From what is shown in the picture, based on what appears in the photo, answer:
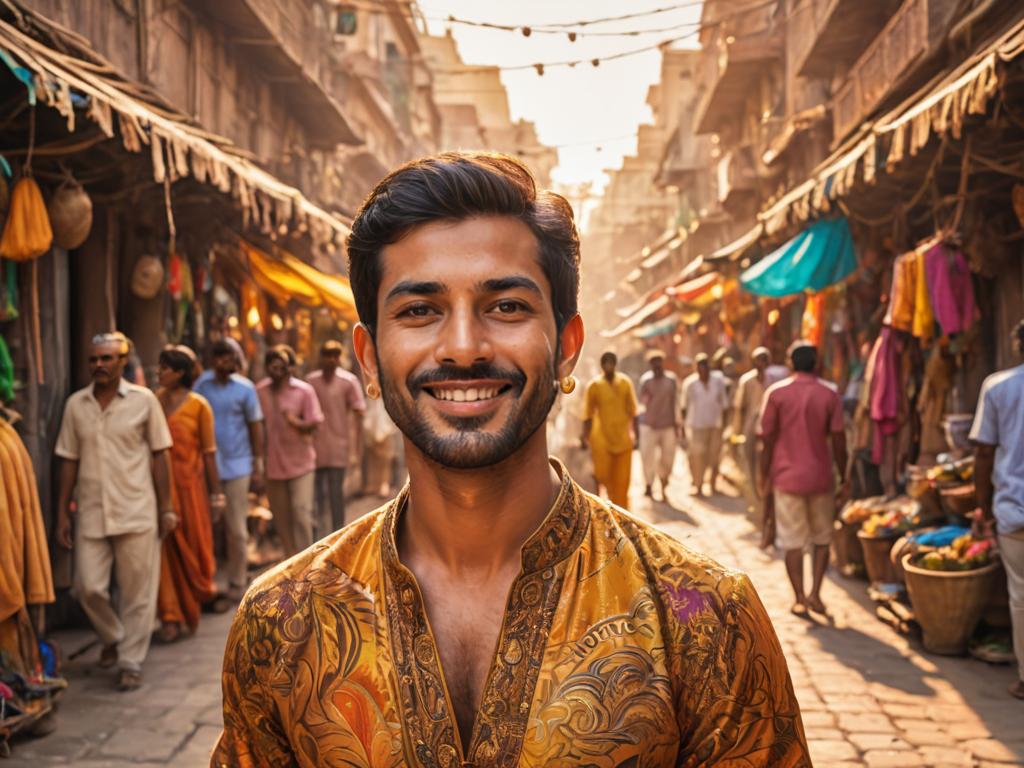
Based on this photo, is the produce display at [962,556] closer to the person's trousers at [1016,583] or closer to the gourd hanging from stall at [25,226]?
the person's trousers at [1016,583]

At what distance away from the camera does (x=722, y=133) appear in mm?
27016

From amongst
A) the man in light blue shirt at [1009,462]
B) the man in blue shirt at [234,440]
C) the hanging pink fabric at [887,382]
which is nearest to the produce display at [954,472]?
the man in light blue shirt at [1009,462]

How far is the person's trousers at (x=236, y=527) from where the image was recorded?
7820 mm

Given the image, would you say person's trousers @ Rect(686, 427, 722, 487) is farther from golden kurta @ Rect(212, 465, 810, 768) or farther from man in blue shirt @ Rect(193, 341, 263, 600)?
golden kurta @ Rect(212, 465, 810, 768)

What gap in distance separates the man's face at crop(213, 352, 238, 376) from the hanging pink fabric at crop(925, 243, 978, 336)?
5382 mm

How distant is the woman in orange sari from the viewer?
22.5 ft

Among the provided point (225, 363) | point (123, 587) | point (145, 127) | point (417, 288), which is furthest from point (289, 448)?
point (417, 288)

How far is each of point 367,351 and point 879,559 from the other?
21.9ft

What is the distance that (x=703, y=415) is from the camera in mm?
13305

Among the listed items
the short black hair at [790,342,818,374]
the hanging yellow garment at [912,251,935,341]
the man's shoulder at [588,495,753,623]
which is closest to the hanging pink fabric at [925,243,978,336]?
the hanging yellow garment at [912,251,935,341]

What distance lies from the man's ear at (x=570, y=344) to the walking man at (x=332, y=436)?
23.1ft

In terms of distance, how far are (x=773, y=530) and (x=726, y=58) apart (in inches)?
605

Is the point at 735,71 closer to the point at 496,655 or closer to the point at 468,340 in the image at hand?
the point at 468,340

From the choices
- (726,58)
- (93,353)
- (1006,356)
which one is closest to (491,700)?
(93,353)
